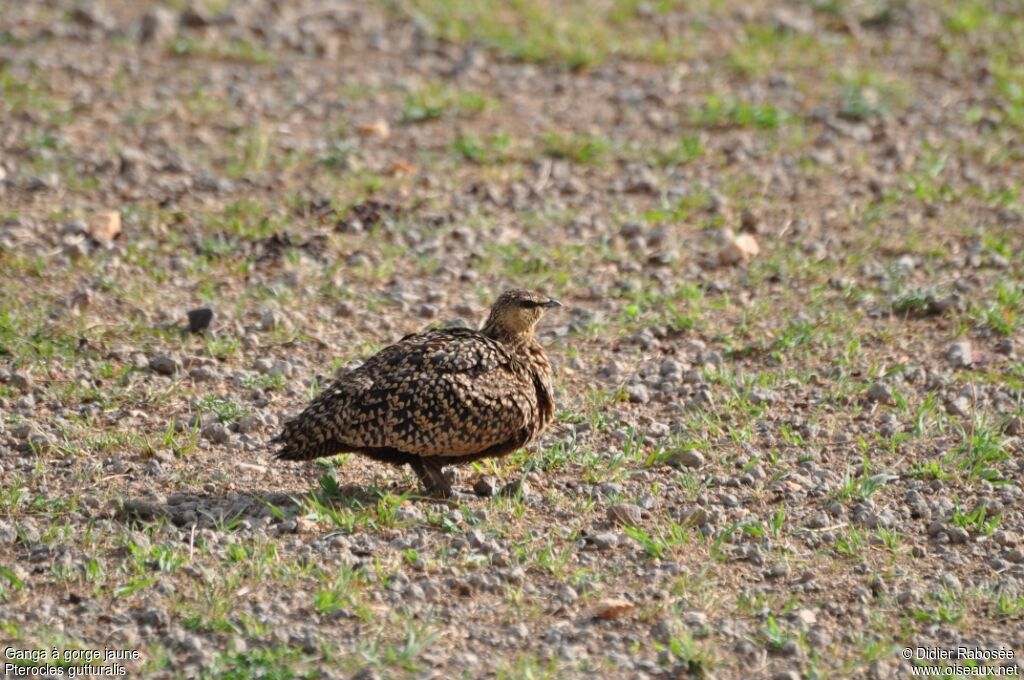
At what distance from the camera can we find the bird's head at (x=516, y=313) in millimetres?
6941

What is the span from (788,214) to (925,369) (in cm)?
229

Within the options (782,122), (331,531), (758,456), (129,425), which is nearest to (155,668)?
(331,531)

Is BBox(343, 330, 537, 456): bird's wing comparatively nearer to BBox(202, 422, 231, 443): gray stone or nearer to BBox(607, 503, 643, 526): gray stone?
BBox(607, 503, 643, 526): gray stone

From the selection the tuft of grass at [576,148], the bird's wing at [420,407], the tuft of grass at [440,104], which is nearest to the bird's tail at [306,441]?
the bird's wing at [420,407]

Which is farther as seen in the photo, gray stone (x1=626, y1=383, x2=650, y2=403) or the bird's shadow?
gray stone (x1=626, y1=383, x2=650, y2=403)

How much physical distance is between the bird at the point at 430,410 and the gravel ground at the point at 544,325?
23cm

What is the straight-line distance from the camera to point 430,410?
6.16 m

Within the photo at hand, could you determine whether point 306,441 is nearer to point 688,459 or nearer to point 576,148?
point 688,459

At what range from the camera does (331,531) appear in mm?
6035

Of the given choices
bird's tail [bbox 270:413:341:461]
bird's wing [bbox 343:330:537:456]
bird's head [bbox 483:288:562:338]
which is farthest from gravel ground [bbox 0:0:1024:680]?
bird's head [bbox 483:288:562:338]

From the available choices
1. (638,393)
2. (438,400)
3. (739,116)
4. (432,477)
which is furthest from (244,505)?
(739,116)

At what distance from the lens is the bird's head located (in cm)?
694

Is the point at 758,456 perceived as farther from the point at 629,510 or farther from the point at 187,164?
the point at 187,164

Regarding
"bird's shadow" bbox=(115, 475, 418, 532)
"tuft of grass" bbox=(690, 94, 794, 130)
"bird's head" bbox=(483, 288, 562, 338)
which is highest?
"tuft of grass" bbox=(690, 94, 794, 130)
